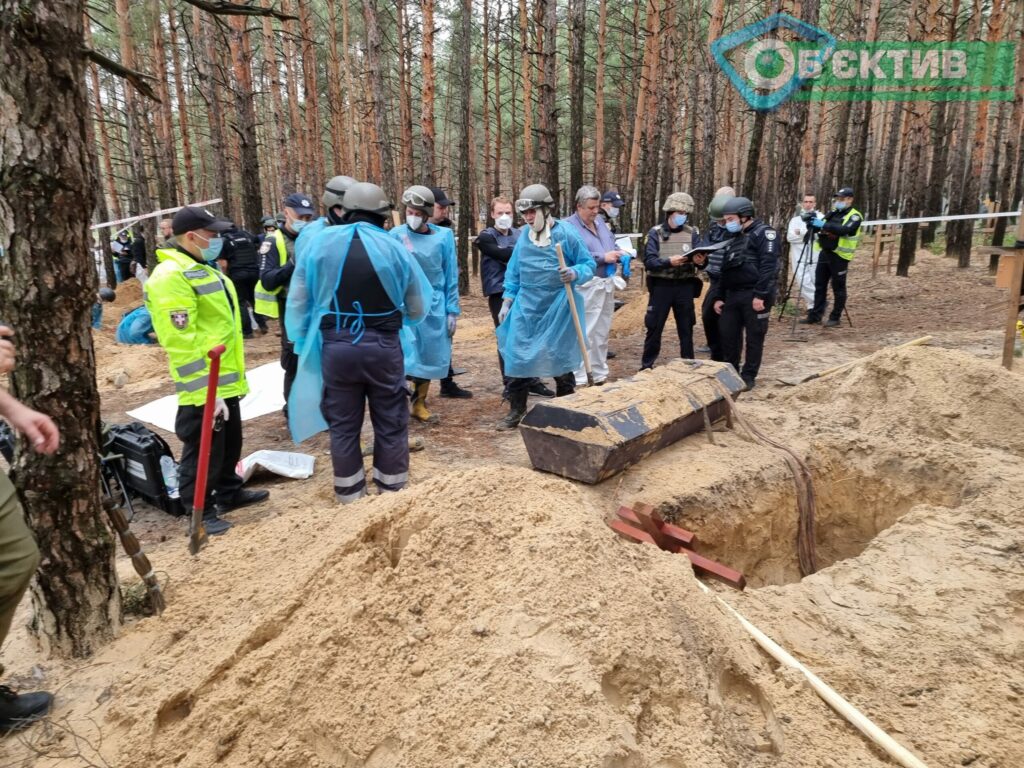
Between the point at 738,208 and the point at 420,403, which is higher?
the point at 738,208

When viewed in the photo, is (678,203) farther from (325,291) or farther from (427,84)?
(427,84)

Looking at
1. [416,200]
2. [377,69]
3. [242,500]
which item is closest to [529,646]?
[242,500]

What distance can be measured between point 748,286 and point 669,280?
0.78 m

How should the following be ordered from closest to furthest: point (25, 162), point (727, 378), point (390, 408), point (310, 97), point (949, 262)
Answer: point (25, 162), point (390, 408), point (727, 378), point (949, 262), point (310, 97)

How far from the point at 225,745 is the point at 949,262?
62.0 feet

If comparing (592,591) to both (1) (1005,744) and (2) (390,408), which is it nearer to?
(1) (1005,744)

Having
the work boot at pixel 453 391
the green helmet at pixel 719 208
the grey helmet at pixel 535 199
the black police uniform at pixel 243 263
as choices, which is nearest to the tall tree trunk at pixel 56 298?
the grey helmet at pixel 535 199

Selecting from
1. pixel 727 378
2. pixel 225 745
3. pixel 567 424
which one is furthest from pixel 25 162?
pixel 727 378

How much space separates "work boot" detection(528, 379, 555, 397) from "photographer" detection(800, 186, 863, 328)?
16.6 feet

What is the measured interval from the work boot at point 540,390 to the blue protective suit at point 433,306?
134 centimetres

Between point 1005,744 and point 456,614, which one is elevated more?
point 456,614

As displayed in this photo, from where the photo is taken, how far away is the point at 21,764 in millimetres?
2203

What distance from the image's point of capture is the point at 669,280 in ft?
22.8

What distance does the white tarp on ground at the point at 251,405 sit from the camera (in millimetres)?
6629
